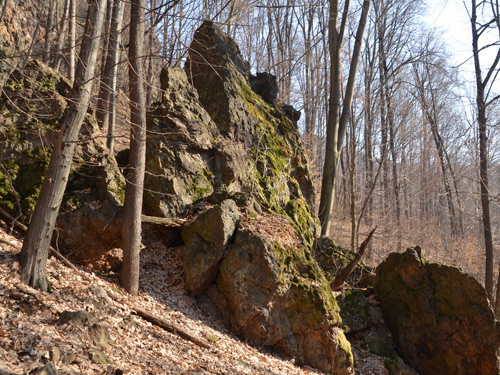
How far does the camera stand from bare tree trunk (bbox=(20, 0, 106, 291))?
5.10 metres

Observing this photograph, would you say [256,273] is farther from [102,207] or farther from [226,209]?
[102,207]

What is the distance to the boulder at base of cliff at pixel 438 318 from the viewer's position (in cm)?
845

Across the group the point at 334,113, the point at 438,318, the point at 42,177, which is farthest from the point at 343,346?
the point at 334,113

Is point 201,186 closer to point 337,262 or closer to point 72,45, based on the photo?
point 72,45

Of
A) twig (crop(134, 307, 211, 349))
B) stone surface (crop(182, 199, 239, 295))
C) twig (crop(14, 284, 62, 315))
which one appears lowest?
twig (crop(134, 307, 211, 349))

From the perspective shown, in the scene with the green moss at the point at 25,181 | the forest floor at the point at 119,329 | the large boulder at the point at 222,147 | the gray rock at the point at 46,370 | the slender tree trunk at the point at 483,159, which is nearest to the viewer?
the gray rock at the point at 46,370

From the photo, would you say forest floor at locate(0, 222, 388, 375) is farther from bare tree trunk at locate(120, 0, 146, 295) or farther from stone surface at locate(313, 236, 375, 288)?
stone surface at locate(313, 236, 375, 288)

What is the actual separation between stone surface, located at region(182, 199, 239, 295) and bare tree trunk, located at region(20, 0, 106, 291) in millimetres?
2480

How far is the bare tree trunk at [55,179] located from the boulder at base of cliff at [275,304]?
3.00 m

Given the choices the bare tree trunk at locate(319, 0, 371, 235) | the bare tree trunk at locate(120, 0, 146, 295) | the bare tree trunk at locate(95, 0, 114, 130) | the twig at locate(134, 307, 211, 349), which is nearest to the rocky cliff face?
the bare tree trunk at locate(120, 0, 146, 295)

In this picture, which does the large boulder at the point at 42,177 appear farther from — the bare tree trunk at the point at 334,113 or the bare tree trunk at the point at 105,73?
the bare tree trunk at the point at 334,113

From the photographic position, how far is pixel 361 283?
34.1 ft

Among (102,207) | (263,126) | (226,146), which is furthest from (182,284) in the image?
(263,126)

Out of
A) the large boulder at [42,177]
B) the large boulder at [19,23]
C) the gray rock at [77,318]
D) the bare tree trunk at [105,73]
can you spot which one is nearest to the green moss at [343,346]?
the large boulder at [42,177]
